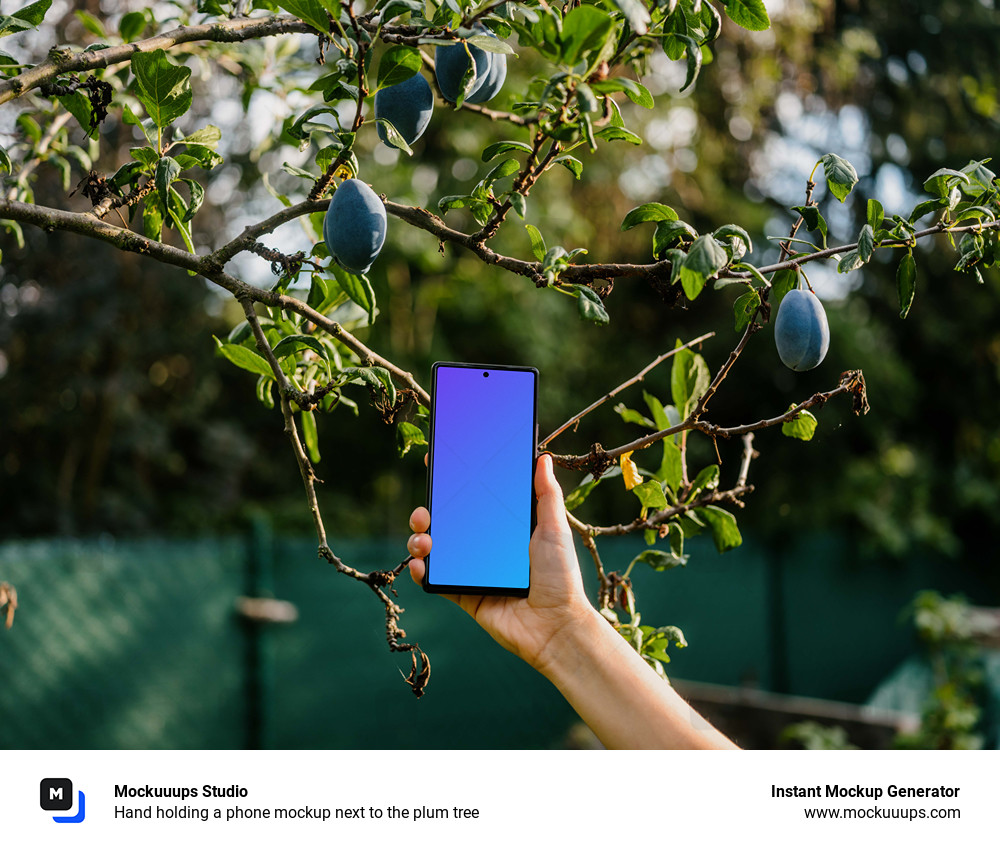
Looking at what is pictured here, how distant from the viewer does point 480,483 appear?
808mm

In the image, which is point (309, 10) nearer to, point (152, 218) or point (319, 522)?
point (152, 218)

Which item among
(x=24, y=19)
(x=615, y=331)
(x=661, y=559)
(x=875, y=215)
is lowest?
(x=661, y=559)

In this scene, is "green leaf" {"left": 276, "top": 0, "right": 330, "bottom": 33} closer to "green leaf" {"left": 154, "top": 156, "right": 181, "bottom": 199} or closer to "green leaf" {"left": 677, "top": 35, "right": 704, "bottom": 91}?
"green leaf" {"left": 154, "top": 156, "right": 181, "bottom": 199}

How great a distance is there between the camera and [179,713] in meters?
2.55

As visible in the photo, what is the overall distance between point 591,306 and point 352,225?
205mm

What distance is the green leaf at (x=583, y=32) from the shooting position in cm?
55

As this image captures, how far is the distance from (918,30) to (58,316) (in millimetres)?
4424

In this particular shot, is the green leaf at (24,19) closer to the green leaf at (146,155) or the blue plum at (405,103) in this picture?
the green leaf at (146,155)

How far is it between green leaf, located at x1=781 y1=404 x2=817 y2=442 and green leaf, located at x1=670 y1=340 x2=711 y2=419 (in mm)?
110

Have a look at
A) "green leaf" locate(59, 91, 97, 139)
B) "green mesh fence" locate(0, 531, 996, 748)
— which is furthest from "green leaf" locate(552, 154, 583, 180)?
"green mesh fence" locate(0, 531, 996, 748)

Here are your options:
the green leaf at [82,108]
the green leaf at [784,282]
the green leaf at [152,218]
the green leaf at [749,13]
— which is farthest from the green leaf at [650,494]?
the green leaf at [82,108]

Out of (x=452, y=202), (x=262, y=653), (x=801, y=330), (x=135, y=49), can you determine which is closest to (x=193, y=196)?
(x=135, y=49)

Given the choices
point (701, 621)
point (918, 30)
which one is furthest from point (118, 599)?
point (918, 30)
